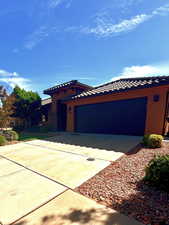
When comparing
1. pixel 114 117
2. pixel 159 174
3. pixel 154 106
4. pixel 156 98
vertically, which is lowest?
pixel 159 174

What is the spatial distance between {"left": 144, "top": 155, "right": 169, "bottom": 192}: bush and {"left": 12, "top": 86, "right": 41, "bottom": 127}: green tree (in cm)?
1566

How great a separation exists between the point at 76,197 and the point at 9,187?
5.89 ft

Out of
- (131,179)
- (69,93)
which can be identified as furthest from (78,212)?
(69,93)

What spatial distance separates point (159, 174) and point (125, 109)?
6.97 metres

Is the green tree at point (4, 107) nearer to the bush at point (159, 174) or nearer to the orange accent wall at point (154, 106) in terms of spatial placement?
the orange accent wall at point (154, 106)

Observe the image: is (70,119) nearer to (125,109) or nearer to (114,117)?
(114,117)

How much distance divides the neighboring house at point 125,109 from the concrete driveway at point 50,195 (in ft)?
16.0

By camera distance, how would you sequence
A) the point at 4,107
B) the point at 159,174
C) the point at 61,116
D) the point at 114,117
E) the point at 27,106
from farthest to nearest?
the point at 27,106 → the point at 61,116 → the point at 4,107 → the point at 114,117 → the point at 159,174

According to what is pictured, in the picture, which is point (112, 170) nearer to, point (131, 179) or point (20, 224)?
point (131, 179)

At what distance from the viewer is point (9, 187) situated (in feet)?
11.3

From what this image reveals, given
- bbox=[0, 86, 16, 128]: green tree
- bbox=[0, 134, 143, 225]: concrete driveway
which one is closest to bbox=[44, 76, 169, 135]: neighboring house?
bbox=[0, 134, 143, 225]: concrete driveway

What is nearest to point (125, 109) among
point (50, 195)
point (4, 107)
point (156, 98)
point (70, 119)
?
point (156, 98)

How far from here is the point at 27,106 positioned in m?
16.4

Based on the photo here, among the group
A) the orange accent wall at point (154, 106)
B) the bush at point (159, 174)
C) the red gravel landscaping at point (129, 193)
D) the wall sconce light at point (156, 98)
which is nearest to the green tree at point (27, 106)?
the orange accent wall at point (154, 106)
